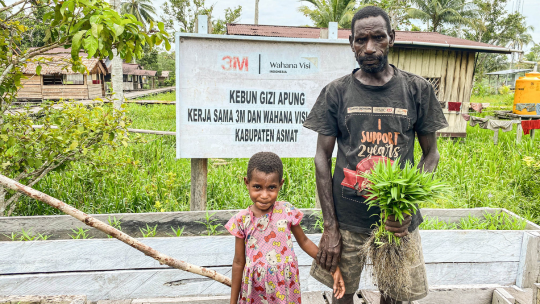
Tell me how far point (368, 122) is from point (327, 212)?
0.51 meters

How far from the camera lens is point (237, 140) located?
3266 millimetres

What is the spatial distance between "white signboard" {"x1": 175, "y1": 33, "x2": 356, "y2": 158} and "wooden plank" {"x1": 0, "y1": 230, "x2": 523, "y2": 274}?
2.65ft

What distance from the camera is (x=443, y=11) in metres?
30.2

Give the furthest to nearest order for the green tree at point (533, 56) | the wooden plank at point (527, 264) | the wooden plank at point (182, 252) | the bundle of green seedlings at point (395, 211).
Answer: the green tree at point (533, 56)
the wooden plank at point (527, 264)
the wooden plank at point (182, 252)
the bundle of green seedlings at point (395, 211)

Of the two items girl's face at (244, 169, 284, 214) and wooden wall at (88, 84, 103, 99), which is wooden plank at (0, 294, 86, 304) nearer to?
girl's face at (244, 169, 284, 214)

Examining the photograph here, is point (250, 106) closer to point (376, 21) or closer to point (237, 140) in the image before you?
point (237, 140)

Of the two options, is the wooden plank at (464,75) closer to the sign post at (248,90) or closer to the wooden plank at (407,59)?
the wooden plank at (407,59)

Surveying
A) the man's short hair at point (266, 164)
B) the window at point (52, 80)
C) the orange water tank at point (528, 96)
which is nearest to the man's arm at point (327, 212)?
the man's short hair at point (266, 164)

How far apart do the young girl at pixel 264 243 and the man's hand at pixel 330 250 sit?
0.12 metres

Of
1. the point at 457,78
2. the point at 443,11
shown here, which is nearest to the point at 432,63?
the point at 457,78

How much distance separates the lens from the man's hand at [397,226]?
1708mm

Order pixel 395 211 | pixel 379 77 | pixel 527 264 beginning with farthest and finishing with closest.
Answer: pixel 527 264 < pixel 379 77 < pixel 395 211

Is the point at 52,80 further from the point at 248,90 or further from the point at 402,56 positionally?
the point at 248,90

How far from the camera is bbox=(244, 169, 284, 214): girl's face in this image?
1792 millimetres
